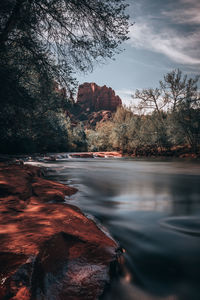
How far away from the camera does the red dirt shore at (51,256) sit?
1.20 metres

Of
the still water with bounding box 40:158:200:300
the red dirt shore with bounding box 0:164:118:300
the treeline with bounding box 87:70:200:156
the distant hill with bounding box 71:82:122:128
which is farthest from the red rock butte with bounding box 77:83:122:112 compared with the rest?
the red dirt shore with bounding box 0:164:118:300

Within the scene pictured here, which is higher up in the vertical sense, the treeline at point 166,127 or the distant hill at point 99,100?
the distant hill at point 99,100

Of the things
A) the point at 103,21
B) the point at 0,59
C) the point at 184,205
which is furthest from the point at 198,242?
the point at 0,59

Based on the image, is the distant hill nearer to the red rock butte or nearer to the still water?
the red rock butte

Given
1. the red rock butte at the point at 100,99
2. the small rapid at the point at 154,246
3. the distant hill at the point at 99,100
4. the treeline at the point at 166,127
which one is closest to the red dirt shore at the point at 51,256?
the small rapid at the point at 154,246

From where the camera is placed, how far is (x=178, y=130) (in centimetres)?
2409

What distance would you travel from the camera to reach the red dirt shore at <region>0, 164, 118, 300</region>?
1.20m

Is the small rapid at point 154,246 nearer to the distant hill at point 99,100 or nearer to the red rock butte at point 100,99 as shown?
the distant hill at point 99,100

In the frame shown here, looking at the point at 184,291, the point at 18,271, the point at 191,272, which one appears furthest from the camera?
the point at 191,272

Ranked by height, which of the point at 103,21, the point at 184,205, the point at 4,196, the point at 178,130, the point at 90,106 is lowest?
the point at 184,205

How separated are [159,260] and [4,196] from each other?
2.53 m

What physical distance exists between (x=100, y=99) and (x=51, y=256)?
141391mm

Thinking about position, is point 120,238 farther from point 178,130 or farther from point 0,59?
point 178,130

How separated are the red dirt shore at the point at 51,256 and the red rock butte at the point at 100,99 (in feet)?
444
